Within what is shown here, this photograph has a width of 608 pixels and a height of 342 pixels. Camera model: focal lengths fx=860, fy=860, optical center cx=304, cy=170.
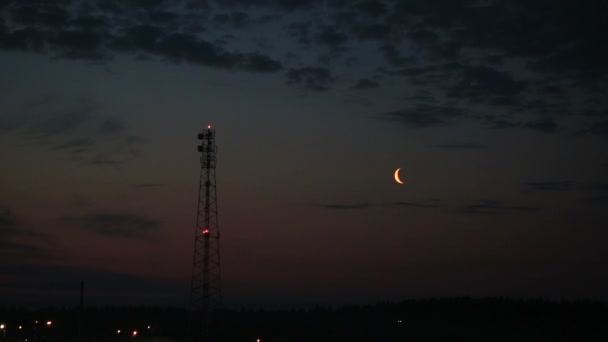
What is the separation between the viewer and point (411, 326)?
9306 centimetres

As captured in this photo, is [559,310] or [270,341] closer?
[270,341]

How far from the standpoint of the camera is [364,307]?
5320 inches

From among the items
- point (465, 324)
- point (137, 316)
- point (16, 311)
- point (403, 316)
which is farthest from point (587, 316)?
point (16, 311)

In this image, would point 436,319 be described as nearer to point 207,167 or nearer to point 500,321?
point 500,321

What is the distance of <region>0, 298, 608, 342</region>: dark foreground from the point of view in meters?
78.8

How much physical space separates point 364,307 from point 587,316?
45.0 m

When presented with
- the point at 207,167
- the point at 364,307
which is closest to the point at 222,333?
the point at 207,167

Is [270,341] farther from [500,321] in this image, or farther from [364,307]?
[364,307]

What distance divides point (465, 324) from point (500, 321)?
374 centimetres

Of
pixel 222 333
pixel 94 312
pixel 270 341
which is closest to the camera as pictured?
pixel 270 341

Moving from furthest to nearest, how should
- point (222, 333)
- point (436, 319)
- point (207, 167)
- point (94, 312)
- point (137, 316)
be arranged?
1. point (94, 312)
2. point (137, 316)
3. point (436, 319)
4. point (222, 333)
5. point (207, 167)

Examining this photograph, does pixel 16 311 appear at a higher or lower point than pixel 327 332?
higher

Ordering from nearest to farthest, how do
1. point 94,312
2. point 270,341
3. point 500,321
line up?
point 270,341, point 500,321, point 94,312

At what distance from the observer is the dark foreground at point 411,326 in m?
78.8
